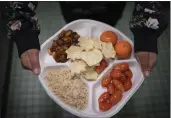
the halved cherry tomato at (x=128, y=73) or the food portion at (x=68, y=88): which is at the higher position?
the halved cherry tomato at (x=128, y=73)

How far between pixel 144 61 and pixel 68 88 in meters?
0.17

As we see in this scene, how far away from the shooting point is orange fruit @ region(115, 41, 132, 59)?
2.09 ft

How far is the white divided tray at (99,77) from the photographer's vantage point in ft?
1.97

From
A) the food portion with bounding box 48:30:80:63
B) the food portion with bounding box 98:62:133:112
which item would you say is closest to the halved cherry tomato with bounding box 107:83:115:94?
the food portion with bounding box 98:62:133:112

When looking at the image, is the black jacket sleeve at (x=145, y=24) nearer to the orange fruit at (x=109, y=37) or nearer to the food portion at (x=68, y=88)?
the orange fruit at (x=109, y=37)

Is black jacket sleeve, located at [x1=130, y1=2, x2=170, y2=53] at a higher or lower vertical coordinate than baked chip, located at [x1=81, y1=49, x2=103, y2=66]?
higher

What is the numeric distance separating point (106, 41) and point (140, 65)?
92mm

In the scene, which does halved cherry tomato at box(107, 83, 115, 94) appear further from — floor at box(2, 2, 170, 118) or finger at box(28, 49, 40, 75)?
finger at box(28, 49, 40, 75)

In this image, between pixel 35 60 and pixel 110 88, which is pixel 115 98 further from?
pixel 35 60

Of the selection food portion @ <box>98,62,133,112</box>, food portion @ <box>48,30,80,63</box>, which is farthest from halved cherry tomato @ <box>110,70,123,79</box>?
food portion @ <box>48,30,80,63</box>

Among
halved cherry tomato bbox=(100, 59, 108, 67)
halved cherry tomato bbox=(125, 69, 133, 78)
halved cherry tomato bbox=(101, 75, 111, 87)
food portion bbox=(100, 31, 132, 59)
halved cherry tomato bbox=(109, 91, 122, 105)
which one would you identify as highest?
food portion bbox=(100, 31, 132, 59)

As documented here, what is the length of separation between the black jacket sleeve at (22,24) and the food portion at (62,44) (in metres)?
0.04

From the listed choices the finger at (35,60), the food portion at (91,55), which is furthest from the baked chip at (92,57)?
the finger at (35,60)

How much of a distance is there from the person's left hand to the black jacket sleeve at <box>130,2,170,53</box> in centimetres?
22
